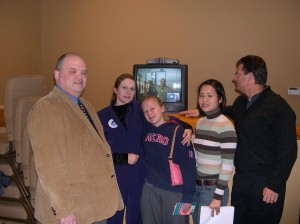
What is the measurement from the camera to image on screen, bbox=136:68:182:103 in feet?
10.0

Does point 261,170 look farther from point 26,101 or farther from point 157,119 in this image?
point 26,101

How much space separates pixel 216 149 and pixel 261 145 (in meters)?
0.27

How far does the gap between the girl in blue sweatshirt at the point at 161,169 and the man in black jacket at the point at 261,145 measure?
331 mm

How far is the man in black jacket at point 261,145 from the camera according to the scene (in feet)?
5.20

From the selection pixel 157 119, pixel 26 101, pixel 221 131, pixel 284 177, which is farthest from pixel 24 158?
pixel 284 177

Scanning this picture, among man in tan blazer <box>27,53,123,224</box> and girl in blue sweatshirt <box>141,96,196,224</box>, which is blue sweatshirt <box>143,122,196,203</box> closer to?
girl in blue sweatshirt <box>141,96,196,224</box>

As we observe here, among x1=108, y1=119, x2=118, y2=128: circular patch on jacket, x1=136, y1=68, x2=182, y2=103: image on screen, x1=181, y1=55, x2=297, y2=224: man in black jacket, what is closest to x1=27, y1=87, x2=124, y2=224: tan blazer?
x1=108, y1=119, x2=118, y2=128: circular patch on jacket

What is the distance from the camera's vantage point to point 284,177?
161cm

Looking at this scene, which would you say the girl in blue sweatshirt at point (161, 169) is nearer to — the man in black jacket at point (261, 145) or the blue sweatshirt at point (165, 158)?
the blue sweatshirt at point (165, 158)

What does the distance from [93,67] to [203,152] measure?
3.17 m

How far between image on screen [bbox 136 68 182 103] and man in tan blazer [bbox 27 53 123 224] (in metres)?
1.57

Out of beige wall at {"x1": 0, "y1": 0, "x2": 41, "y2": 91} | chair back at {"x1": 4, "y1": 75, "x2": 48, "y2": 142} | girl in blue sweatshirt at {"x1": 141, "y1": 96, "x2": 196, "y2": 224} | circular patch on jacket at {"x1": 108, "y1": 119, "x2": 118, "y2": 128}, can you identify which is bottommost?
girl in blue sweatshirt at {"x1": 141, "y1": 96, "x2": 196, "y2": 224}

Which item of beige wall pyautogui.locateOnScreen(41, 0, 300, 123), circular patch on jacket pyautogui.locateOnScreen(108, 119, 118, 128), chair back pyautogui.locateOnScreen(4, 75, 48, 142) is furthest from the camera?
beige wall pyautogui.locateOnScreen(41, 0, 300, 123)

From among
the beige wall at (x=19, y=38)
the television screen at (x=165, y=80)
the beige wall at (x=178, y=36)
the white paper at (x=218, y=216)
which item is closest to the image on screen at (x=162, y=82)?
the television screen at (x=165, y=80)
